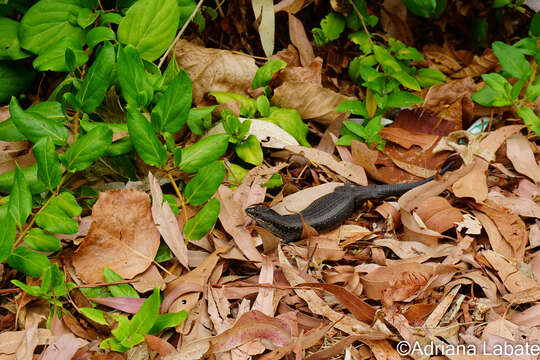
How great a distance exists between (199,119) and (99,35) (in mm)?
773

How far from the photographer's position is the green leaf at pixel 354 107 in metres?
3.58

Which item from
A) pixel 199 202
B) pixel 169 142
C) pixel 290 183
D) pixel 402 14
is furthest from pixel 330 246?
pixel 402 14

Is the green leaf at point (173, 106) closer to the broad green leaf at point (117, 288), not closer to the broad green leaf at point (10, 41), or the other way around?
the broad green leaf at point (117, 288)

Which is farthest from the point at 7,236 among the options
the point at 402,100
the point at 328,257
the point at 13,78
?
the point at 402,100

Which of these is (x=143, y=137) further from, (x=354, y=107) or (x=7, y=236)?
(x=354, y=107)

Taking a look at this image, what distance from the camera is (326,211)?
122 inches

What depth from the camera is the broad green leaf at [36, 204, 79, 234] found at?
2.39 m

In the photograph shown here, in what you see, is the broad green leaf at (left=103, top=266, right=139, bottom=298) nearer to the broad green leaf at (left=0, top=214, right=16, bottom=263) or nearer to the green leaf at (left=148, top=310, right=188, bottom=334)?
the green leaf at (left=148, top=310, right=188, bottom=334)

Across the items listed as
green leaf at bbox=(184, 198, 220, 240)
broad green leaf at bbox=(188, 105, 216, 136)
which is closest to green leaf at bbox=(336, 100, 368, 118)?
broad green leaf at bbox=(188, 105, 216, 136)

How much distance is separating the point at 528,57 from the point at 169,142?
10.0 ft

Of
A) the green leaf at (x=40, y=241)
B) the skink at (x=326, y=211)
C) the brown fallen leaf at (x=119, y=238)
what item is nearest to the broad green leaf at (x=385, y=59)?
the skink at (x=326, y=211)

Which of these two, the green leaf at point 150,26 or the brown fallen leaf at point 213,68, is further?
the brown fallen leaf at point 213,68

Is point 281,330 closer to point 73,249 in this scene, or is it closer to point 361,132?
point 73,249

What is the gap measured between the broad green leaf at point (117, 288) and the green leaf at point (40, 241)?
0.87 ft
